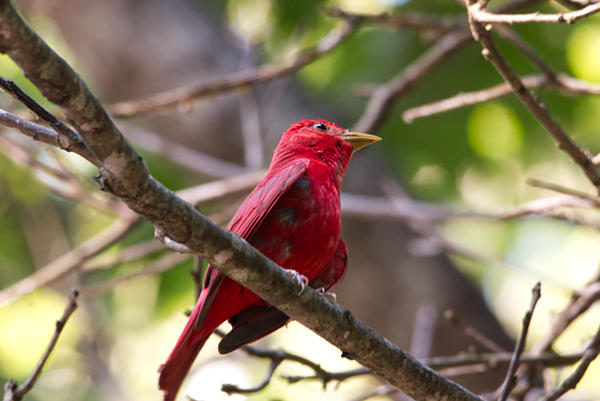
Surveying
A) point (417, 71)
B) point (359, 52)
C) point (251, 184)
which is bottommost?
point (251, 184)

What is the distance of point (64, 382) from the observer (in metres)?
7.27

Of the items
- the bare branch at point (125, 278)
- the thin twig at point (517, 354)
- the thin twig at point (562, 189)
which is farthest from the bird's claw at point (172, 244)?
the bare branch at point (125, 278)

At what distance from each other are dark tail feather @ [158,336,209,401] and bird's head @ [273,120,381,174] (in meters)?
1.24

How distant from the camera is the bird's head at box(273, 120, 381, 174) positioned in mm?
3773

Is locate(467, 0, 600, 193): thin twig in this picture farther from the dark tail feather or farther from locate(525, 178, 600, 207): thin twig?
the dark tail feather

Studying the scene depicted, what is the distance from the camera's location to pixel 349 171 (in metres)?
5.64

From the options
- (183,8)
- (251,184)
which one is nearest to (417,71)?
(251,184)

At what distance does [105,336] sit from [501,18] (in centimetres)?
487

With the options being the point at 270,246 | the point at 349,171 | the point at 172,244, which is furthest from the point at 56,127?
the point at 349,171

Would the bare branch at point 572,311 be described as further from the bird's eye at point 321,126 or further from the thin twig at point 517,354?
the bird's eye at point 321,126

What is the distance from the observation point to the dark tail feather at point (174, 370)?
2.92 metres

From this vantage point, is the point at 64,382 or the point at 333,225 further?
the point at 64,382

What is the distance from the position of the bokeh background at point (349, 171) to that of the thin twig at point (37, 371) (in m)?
2.26

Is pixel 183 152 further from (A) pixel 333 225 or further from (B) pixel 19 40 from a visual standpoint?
(B) pixel 19 40
